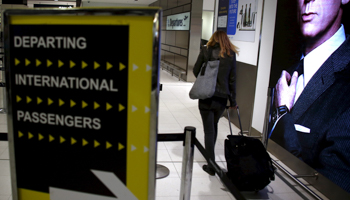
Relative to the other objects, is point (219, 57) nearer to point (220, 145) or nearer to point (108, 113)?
point (220, 145)

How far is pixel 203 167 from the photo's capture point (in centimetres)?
334

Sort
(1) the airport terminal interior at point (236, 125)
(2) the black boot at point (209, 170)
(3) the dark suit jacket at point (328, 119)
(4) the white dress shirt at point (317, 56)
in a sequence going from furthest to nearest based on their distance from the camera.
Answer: (2) the black boot at point (209, 170)
(1) the airport terminal interior at point (236, 125)
(4) the white dress shirt at point (317, 56)
(3) the dark suit jacket at point (328, 119)

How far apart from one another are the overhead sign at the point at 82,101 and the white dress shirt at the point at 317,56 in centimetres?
215

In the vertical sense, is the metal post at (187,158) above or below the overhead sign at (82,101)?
below

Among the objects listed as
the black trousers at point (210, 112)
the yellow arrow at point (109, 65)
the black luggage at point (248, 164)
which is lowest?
the black luggage at point (248, 164)

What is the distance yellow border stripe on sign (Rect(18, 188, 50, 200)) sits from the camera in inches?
53.3

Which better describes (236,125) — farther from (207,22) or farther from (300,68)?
(207,22)

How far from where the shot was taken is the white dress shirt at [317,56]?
106 inches

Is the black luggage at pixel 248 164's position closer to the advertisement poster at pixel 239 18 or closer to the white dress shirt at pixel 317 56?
the white dress shirt at pixel 317 56

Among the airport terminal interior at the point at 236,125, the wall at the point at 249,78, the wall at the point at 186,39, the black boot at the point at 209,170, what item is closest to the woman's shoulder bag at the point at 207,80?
the airport terminal interior at the point at 236,125

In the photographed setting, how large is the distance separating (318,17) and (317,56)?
38 cm

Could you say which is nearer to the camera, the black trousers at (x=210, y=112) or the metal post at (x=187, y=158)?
the metal post at (x=187, y=158)

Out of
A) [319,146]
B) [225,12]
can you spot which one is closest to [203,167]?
[319,146]

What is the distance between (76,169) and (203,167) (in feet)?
7.23
